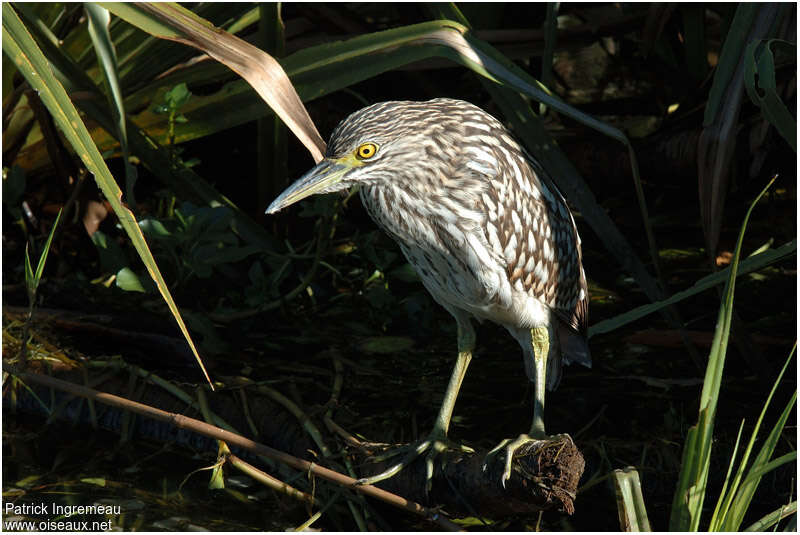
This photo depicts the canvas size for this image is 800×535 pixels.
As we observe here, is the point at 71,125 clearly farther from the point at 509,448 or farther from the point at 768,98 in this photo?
the point at 768,98

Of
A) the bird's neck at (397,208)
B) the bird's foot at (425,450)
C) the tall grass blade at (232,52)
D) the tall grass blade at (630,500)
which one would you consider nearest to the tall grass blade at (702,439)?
the tall grass blade at (630,500)

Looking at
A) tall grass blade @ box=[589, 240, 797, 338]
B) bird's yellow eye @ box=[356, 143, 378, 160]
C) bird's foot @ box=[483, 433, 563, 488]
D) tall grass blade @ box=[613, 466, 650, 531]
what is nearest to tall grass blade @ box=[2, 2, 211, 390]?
bird's yellow eye @ box=[356, 143, 378, 160]

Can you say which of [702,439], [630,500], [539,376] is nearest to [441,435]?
[539,376]

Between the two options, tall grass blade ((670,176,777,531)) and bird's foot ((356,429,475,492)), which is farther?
bird's foot ((356,429,475,492))

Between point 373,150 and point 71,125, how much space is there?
83 cm

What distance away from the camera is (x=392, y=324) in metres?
4.48

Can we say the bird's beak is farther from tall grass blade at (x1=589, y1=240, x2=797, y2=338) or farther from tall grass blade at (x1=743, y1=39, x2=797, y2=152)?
tall grass blade at (x1=743, y1=39, x2=797, y2=152)

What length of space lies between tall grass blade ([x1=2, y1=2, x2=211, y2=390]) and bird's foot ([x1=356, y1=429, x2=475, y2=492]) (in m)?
0.73

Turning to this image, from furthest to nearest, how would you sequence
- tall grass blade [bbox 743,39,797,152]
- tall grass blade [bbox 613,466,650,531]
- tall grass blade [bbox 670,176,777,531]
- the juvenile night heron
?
tall grass blade [bbox 743,39,797,152] → the juvenile night heron → tall grass blade [bbox 613,466,650,531] → tall grass blade [bbox 670,176,777,531]

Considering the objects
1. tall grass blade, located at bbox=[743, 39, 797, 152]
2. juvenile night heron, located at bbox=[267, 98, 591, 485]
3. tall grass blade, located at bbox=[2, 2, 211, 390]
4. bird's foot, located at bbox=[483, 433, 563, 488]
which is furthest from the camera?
tall grass blade, located at bbox=[743, 39, 797, 152]

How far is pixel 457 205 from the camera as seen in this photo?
2.94 m

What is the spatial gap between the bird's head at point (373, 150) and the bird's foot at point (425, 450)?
877 mm

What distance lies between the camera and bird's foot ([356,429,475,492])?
304 centimetres

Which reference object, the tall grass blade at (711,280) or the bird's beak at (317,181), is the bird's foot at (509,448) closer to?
the tall grass blade at (711,280)
